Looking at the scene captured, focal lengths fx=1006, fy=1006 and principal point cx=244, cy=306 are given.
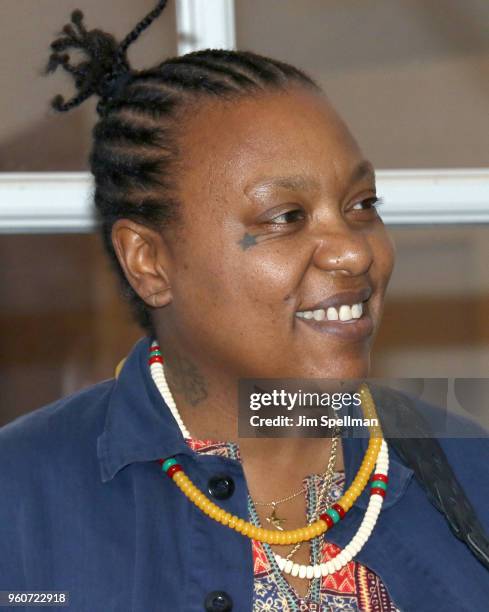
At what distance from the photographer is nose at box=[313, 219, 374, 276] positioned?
4.89 ft

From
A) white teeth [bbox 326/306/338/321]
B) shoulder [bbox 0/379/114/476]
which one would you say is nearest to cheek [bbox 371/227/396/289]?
white teeth [bbox 326/306/338/321]

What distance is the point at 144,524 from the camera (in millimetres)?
1488

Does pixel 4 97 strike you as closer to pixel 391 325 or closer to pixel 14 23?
pixel 14 23

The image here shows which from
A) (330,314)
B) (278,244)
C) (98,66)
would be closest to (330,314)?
(330,314)

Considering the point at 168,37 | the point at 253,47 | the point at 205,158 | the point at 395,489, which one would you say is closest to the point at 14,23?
the point at 168,37

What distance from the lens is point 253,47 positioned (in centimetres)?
229

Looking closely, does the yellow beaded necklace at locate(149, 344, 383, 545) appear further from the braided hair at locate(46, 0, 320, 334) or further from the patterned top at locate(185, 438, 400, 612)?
the braided hair at locate(46, 0, 320, 334)

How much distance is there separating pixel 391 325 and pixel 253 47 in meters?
0.73

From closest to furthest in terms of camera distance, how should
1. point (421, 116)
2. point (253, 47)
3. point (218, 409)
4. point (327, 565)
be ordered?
point (327, 565), point (218, 409), point (253, 47), point (421, 116)

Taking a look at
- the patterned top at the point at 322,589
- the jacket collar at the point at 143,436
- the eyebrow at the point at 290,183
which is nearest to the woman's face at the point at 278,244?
the eyebrow at the point at 290,183

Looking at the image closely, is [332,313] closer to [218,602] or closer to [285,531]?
[285,531]

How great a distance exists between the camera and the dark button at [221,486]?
5.04 ft

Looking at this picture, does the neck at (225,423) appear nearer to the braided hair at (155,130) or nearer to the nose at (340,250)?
the braided hair at (155,130)

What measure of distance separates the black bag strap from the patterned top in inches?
6.0
